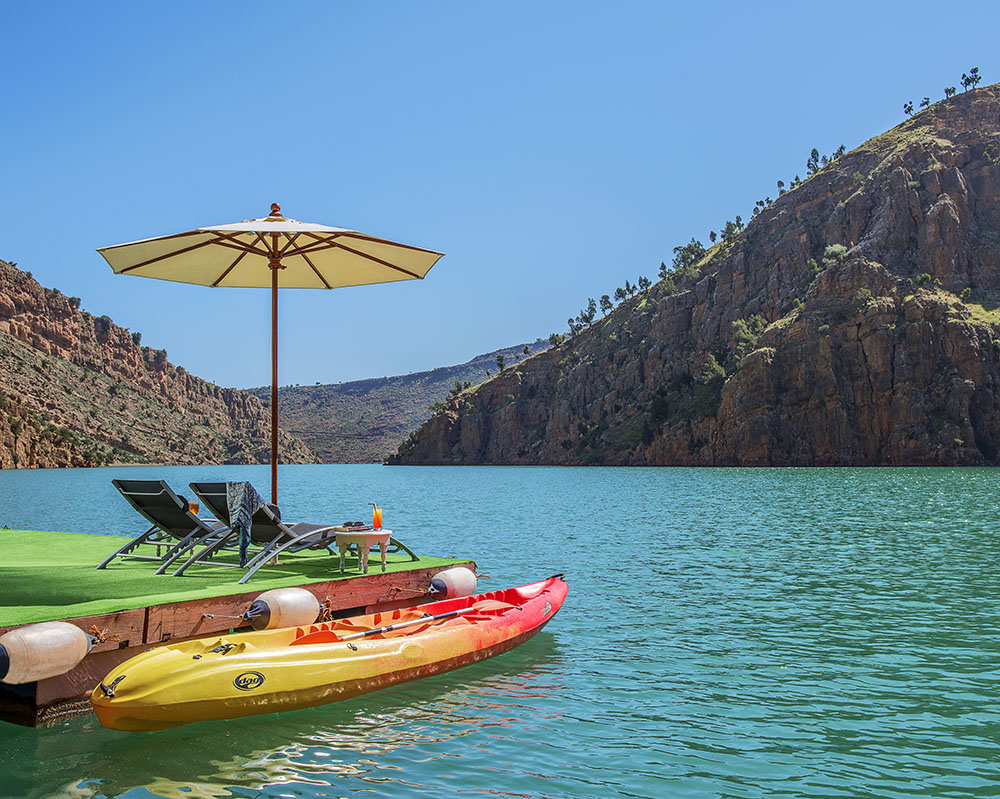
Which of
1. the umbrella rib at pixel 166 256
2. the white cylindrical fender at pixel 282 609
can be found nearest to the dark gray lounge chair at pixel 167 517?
the white cylindrical fender at pixel 282 609

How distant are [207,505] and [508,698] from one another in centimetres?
513

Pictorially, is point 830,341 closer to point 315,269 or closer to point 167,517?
point 315,269

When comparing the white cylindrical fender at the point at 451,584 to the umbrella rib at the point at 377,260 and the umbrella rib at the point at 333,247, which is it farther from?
the umbrella rib at the point at 377,260

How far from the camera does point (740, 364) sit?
10731 cm

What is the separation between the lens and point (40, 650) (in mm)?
6969

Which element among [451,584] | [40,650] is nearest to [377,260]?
[451,584]

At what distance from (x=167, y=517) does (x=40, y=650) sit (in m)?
5.11

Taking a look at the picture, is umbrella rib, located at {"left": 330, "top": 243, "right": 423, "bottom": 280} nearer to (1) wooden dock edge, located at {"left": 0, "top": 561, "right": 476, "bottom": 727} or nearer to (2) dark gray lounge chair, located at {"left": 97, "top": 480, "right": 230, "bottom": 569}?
(2) dark gray lounge chair, located at {"left": 97, "top": 480, "right": 230, "bottom": 569}

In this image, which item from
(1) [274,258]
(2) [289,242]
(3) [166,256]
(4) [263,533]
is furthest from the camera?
(2) [289,242]

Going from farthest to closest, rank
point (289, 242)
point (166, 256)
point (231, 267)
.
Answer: point (231, 267) → point (289, 242) → point (166, 256)

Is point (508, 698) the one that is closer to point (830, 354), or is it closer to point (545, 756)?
point (545, 756)

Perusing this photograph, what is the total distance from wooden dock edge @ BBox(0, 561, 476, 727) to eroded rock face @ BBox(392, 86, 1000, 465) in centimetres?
9675

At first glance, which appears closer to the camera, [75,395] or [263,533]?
[263,533]

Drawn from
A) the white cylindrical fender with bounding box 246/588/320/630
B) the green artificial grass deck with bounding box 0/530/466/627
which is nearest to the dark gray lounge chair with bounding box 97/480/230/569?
the green artificial grass deck with bounding box 0/530/466/627
